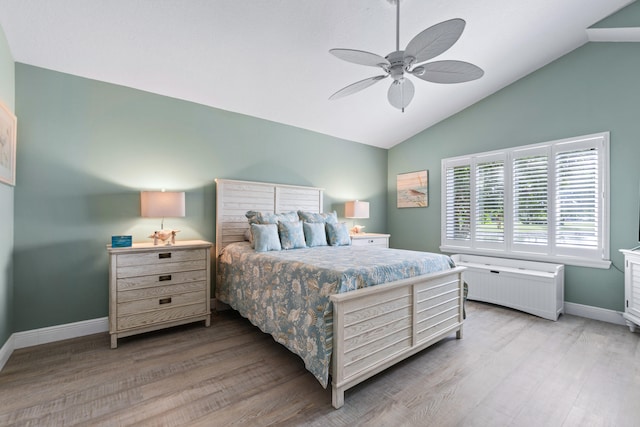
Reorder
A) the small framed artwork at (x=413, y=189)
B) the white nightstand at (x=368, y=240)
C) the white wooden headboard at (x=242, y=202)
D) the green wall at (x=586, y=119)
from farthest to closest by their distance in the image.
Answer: the small framed artwork at (x=413, y=189), the white nightstand at (x=368, y=240), the white wooden headboard at (x=242, y=202), the green wall at (x=586, y=119)

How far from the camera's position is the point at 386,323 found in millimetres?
2053

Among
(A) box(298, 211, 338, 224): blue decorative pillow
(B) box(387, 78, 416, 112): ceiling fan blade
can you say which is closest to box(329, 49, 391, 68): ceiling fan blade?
(B) box(387, 78, 416, 112): ceiling fan blade

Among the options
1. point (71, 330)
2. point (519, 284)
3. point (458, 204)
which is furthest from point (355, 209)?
point (71, 330)

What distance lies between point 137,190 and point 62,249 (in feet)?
2.79

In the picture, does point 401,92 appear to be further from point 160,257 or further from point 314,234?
point 160,257

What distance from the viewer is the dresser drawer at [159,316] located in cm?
256

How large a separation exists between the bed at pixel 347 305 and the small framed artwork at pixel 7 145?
76.5 inches

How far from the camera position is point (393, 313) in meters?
2.10

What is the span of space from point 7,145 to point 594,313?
6.05 metres

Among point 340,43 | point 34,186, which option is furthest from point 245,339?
point 340,43

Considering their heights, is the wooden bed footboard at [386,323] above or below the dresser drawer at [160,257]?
Answer: below

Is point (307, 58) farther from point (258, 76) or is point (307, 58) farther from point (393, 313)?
point (393, 313)

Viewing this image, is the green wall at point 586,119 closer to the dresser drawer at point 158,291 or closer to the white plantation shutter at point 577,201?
the white plantation shutter at point 577,201

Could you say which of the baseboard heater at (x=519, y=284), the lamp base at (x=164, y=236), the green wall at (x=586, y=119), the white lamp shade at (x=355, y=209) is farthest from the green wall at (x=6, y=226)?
the green wall at (x=586, y=119)
